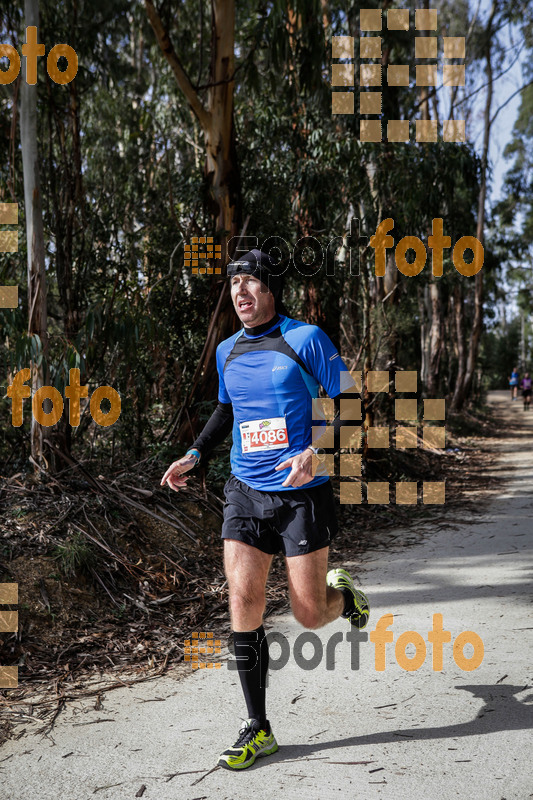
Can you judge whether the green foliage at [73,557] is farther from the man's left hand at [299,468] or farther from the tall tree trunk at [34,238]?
the man's left hand at [299,468]

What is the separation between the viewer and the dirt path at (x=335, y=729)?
295 cm

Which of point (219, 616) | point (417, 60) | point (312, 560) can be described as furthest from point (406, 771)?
point (417, 60)

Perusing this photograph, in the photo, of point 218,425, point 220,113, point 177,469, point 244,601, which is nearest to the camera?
point 244,601

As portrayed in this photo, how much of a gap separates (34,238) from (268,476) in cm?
391

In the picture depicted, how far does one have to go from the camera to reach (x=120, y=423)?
7.76 m

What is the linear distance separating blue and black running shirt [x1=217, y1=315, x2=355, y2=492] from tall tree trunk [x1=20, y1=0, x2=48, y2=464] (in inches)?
128

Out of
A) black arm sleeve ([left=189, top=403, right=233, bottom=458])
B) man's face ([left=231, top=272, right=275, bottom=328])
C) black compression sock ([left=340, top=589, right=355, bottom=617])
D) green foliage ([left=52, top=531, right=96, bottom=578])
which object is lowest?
green foliage ([left=52, top=531, right=96, bottom=578])

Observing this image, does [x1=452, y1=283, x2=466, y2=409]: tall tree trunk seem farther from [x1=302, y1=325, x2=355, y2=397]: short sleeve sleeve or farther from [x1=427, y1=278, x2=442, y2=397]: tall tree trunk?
[x1=302, y1=325, x2=355, y2=397]: short sleeve sleeve

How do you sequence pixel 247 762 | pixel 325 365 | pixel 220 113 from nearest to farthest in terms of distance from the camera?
pixel 247 762 → pixel 325 365 → pixel 220 113

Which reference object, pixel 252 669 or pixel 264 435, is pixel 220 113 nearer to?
pixel 264 435

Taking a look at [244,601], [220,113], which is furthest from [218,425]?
[220,113]

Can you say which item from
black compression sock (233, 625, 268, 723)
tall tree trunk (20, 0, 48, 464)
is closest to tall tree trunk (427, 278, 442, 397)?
tall tree trunk (20, 0, 48, 464)

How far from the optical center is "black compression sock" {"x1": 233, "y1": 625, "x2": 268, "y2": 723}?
3.26m

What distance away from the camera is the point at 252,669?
3268 millimetres
